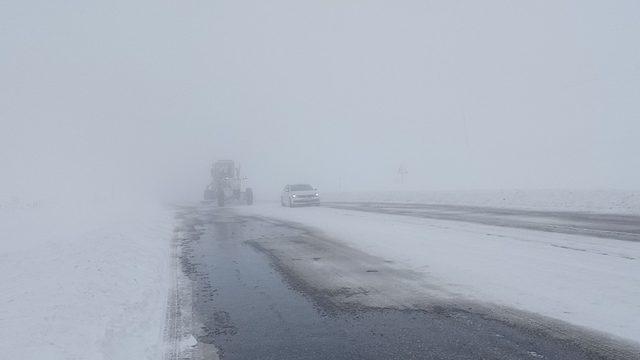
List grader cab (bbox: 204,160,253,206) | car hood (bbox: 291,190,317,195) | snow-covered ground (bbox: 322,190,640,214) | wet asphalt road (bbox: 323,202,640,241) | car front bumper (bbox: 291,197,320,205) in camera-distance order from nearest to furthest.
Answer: wet asphalt road (bbox: 323,202,640,241)
snow-covered ground (bbox: 322,190,640,214)
car front bumper (bbox: 291,197,320,205)
car hood (bbox: 291,190,317,195)
grader cab (bbox: 204,160,253,206)

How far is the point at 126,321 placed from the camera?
7.53 m

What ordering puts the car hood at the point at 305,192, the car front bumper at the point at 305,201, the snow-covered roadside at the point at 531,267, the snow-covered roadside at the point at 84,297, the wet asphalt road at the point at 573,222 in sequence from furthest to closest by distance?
the car hood at the point at 305,192 → the car front bumper at the point at 305,201 → the wet asphalt road at the point at 573,222 → the snow-covered roadside at the point at 531,267 → the snow-covered roadside at the point at 84,297

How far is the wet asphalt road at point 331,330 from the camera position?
5887 mm

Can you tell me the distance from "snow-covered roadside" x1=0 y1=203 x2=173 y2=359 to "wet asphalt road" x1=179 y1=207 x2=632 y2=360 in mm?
792

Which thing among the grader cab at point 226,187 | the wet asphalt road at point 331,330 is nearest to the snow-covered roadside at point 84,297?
the wet asphalt road at point 331,330

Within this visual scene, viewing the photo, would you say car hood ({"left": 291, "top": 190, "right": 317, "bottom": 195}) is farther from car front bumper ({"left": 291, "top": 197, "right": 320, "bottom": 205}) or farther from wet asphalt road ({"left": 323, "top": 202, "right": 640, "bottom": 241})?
wet asphalt road ({"left": 323, "top": 202, "right": 640, "bottom": 241})

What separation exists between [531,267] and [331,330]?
5.18 m

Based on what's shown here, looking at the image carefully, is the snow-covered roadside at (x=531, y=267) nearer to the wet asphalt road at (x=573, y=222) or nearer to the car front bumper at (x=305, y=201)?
the wet asphalt road at (x=573, y=222)

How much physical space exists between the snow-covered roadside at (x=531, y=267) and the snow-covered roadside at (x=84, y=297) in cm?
481

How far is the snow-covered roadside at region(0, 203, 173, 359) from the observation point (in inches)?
253

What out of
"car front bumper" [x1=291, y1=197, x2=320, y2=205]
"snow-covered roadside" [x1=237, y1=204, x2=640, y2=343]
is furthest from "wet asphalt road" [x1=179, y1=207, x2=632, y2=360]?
"car front bumper" [x1=291, y1=197, x2=320, y2=205]

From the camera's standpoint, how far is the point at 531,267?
10.2m

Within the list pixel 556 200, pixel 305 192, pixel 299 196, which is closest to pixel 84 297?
pixel 556 200

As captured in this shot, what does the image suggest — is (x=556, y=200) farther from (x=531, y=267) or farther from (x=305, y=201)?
(x=531, y=267)
